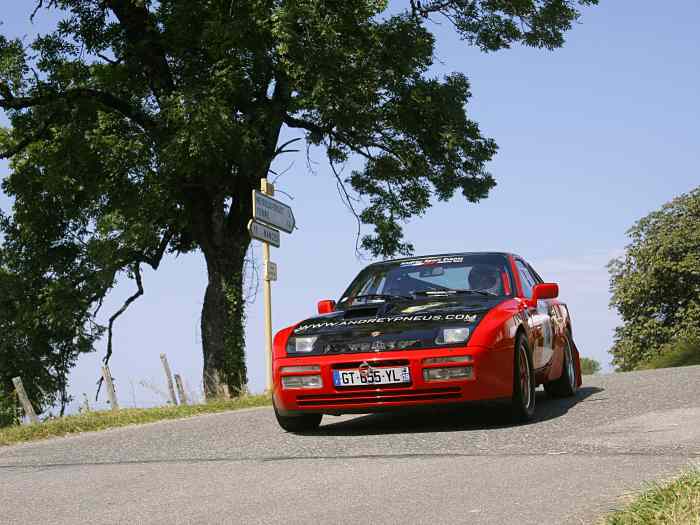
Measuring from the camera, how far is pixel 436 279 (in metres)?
9.83

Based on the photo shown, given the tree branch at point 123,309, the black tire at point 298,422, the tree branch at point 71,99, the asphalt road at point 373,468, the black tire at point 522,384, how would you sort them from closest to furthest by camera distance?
the asphalt road at point 373,468 → the black tire at point 522,384 → the black tire at point 298,422 → the tree branch at point 71,99 → the tree branch at point 123,309

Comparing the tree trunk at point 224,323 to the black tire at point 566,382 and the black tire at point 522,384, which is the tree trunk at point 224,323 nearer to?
the black tire at point 566,382

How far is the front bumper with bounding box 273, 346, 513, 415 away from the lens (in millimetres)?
8320

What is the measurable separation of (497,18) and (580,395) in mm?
15153

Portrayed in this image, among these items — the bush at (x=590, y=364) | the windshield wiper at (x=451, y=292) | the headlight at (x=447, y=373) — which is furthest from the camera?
the bush at (x=590, y=364)

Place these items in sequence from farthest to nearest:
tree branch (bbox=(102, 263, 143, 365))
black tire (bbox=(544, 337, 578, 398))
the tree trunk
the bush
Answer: the bush → tree branch (bbox=(102, 263, 143, 365)) → the tree trunk → black tire (bbox=(544, 337, 578, 398))

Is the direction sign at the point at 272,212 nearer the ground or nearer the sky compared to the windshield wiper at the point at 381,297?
nearer the sky

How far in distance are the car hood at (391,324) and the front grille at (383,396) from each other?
0.35 metres

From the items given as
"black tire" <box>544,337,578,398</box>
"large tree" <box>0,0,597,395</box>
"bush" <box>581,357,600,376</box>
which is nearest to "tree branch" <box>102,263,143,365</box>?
"large tree" <box>0,0,597,395</box>

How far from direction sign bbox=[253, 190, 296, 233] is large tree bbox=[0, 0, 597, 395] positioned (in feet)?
8.62

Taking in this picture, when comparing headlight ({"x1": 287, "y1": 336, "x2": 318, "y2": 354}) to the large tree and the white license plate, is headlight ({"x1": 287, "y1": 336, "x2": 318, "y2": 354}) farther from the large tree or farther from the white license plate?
the large tree

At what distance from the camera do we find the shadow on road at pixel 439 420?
8.84 metres

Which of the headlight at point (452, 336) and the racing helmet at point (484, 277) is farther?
the racing helmet at point (484, 277)

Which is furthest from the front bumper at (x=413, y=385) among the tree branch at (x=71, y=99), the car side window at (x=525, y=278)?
the tree branch at (x=71, y=99)
